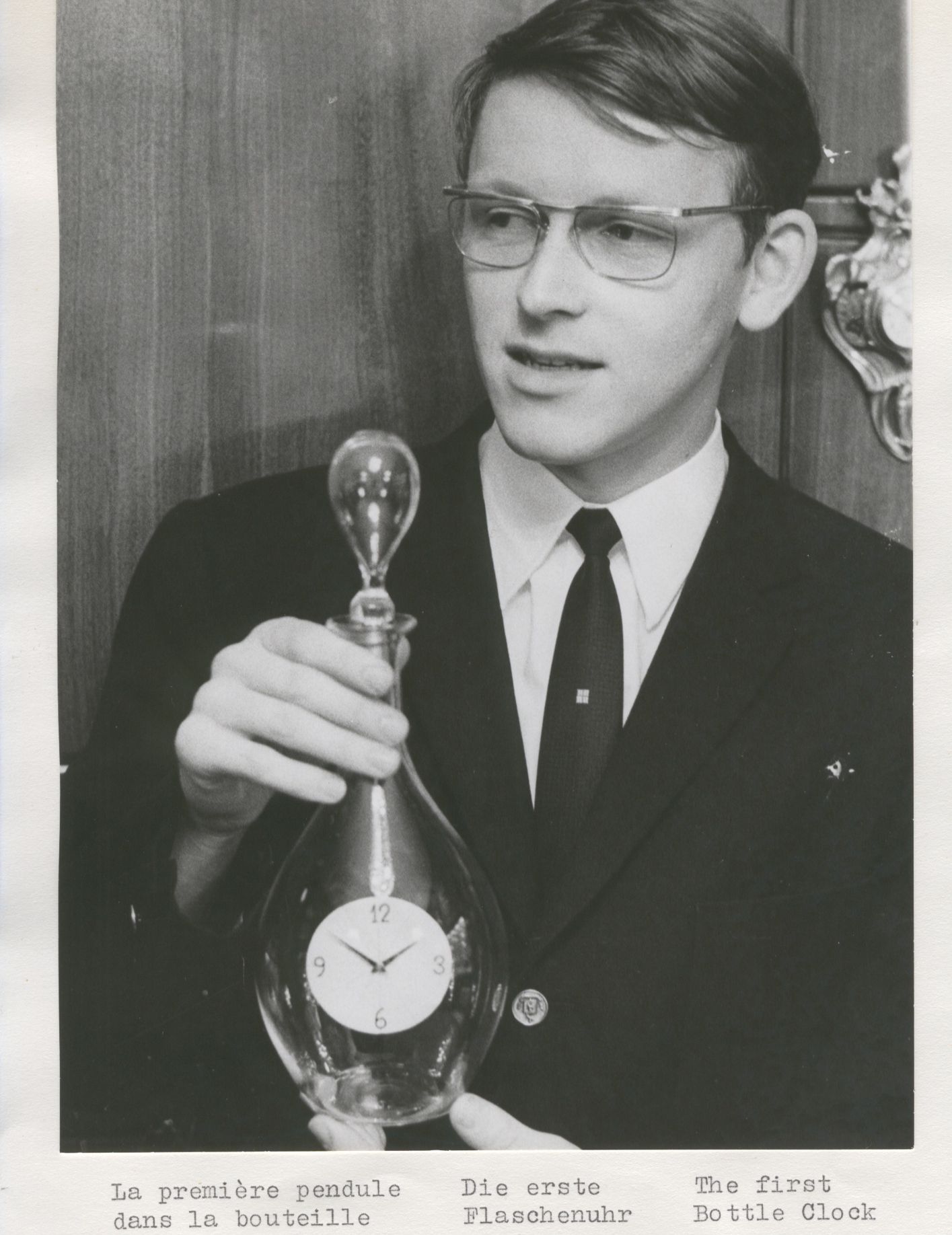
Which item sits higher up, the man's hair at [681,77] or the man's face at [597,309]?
the man's hair at [681,77]

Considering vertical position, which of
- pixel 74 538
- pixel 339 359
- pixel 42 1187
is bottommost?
pixel 42 1187

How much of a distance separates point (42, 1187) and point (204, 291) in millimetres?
568

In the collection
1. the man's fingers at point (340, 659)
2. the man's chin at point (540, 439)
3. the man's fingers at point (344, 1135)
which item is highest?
the man's chin at point (540, 439)

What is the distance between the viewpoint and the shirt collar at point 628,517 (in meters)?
0.77

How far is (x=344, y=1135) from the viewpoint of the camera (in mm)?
748

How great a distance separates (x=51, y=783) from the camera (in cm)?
80

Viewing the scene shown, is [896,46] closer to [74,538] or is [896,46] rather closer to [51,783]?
[74,538]

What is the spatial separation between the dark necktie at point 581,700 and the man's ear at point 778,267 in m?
0.16

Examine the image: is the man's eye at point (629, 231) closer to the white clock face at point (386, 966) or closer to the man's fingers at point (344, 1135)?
the white clock face at point (386, 966)

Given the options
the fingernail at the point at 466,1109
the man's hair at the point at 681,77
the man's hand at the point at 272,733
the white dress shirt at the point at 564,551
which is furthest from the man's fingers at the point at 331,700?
the man's hair at the point at 681,77

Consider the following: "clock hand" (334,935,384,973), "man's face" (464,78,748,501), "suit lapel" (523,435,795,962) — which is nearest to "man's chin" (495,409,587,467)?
"man's face" (464,78,748,501)

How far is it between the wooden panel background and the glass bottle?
0.09m

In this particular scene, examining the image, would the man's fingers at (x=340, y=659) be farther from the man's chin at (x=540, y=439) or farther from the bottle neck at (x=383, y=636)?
the man's chin at (x=540, y=439)

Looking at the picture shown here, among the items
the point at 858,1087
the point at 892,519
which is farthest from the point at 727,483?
the point at 858,1087
